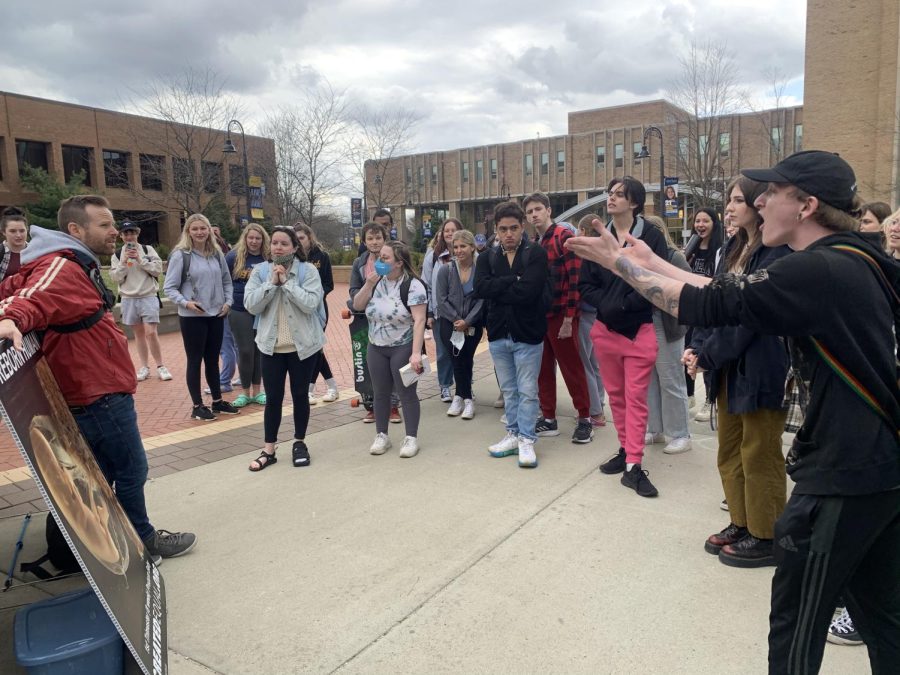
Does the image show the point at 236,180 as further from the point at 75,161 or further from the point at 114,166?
the point at 75,161

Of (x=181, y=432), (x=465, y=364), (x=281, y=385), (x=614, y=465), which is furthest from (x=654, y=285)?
(x=181, y=432)

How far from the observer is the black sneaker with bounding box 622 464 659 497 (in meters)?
4.15

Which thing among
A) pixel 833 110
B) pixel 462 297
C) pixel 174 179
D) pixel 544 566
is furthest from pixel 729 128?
pixel 544 566

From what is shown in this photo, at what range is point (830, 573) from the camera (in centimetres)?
186

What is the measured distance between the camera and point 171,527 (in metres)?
3.95

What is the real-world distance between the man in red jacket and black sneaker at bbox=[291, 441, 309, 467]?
152cm

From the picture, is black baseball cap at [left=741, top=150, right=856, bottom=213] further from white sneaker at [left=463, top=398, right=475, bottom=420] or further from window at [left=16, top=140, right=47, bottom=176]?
window at [left=16, top=140, right=47, bottom=176]

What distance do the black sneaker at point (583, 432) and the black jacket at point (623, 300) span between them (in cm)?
127

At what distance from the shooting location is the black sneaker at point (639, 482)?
415cm

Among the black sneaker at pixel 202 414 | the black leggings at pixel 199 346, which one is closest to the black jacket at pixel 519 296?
the black leggings at pixel 199 346

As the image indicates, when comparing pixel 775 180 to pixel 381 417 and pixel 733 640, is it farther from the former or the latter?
pixel 381 417

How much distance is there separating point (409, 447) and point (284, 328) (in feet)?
4.45

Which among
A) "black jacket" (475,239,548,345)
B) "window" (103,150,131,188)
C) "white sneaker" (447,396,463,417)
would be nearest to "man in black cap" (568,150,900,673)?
"black jacket" (475,239,548,345)

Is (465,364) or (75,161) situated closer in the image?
(465,364)
